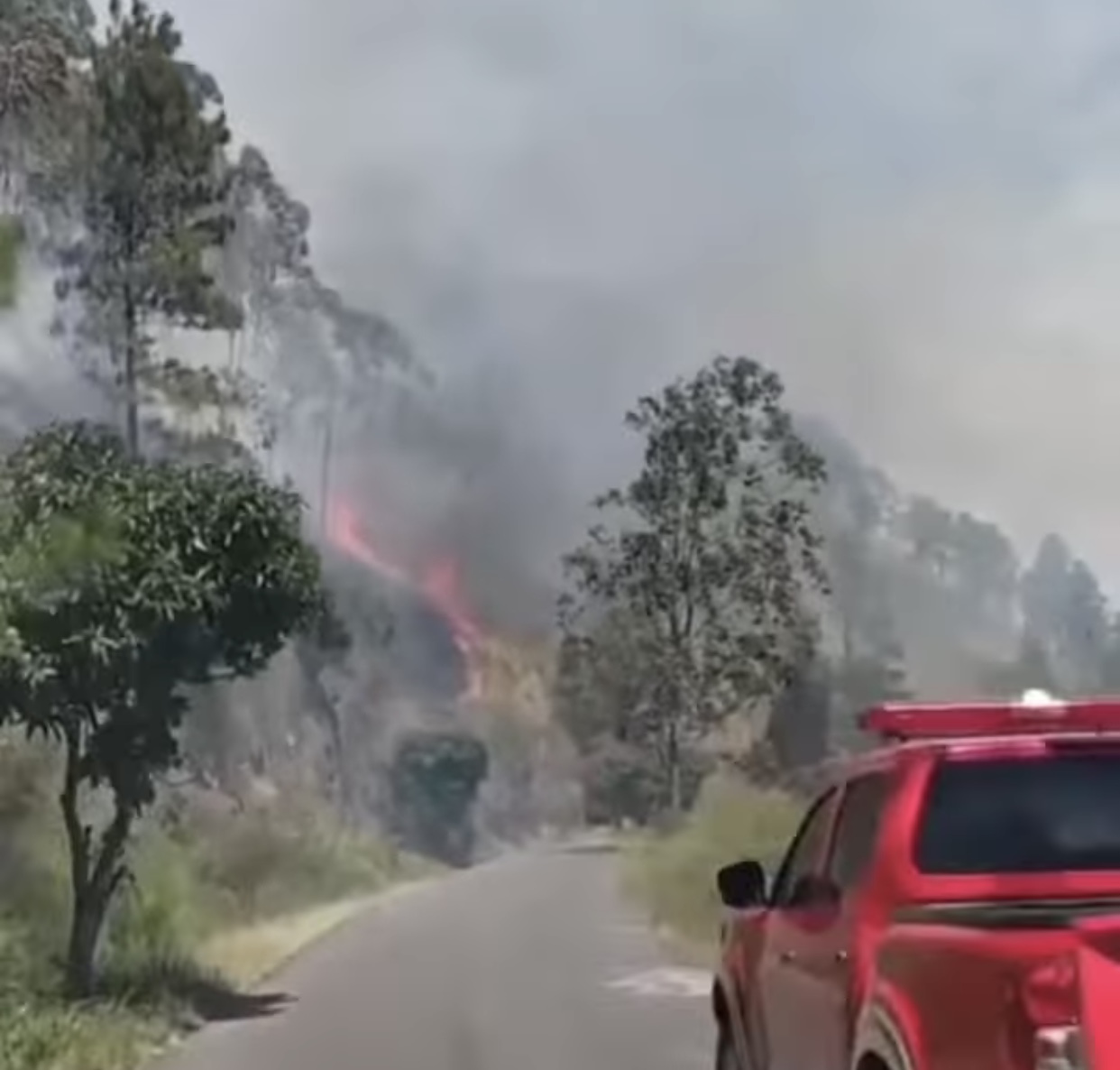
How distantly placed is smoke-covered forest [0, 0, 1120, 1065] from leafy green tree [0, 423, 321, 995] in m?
0.03

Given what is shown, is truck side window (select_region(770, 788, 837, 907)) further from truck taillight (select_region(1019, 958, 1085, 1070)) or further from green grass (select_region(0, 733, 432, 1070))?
green grass (select_region(0, 733, 432, 1070))

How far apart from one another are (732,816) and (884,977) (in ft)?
88.9

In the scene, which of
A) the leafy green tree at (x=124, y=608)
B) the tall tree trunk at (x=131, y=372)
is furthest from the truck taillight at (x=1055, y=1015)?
the tall tree trunk at (x=131, y=372)

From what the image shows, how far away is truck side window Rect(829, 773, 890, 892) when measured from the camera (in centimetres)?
777

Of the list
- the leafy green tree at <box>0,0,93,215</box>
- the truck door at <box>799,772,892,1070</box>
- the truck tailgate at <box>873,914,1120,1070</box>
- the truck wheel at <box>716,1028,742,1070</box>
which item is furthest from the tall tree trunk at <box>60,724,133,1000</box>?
the truck tailgate at <box>873,914,1120,1070</box>

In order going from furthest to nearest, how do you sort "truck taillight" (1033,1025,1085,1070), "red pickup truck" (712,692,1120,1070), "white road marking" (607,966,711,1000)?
"white road marking" (607,966,711,1000) → "red pickup truck" (712,692,1120,1070) → "truck taillight" (1033,1025,1085,1070)

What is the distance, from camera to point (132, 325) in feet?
124

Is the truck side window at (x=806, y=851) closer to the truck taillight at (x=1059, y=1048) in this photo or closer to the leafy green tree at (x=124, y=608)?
the truck taillight at (x=1059, y=1048)

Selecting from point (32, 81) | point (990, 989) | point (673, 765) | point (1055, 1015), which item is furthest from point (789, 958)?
point (673, 765)

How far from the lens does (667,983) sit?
21.5 meters

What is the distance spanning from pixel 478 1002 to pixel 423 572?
36234 millimetres

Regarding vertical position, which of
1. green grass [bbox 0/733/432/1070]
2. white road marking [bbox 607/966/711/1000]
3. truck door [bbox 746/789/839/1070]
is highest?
truck door [bbox 746/789/839/1070]

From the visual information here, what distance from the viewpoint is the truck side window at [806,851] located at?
852 cm

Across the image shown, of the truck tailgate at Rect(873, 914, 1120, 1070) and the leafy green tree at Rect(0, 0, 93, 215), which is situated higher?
the leafy green tree at Rect(0, 0, 93, 215)
